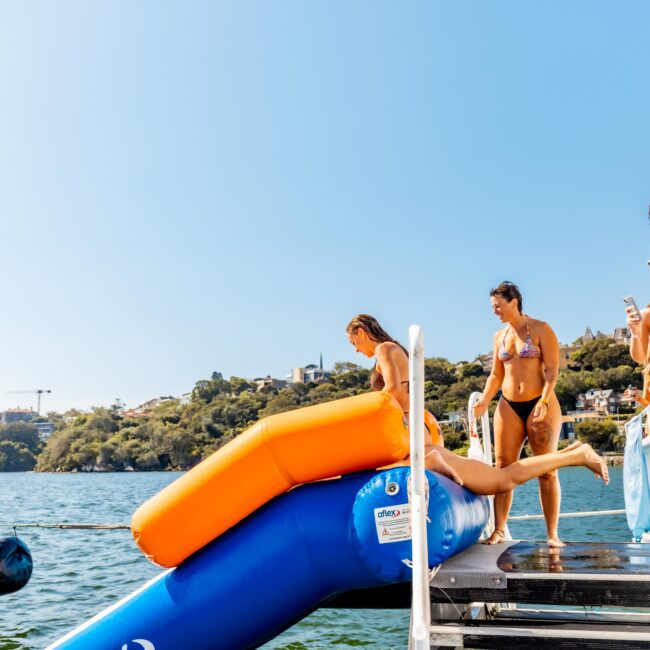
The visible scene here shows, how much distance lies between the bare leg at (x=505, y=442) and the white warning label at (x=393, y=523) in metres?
2.03

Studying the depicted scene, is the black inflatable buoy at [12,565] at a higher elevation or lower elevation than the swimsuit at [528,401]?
lower

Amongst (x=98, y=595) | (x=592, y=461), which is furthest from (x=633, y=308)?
(x=98, y=595)

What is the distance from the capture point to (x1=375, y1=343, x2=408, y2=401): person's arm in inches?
182

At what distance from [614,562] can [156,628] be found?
7.19 feet

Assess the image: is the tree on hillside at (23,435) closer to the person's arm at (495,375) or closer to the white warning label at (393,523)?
the person's arm at (495,375)

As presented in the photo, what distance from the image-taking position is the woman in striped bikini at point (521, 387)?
4855 millimetres

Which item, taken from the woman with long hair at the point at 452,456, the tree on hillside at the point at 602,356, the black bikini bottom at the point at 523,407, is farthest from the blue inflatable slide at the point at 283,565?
the tree on hillside at the point at 602,356

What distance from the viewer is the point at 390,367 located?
4676 mm

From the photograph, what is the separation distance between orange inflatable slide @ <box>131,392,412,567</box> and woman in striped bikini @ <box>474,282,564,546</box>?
69.7 inches

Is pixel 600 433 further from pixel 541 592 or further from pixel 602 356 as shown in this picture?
pixel 541 592

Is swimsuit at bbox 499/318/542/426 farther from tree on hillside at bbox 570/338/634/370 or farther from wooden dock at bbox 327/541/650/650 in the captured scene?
tree on hillside at bbox 570/338/634/370

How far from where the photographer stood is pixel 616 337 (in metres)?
125

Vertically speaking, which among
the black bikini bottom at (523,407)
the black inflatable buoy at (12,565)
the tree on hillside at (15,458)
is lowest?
the tree on hillside at (15,458)

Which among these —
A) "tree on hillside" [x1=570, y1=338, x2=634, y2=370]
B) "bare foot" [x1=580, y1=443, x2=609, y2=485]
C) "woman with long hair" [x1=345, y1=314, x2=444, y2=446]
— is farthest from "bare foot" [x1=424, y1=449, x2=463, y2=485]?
"tree on hillside" [x1=570, y1=338, x2=634, y2=370]
